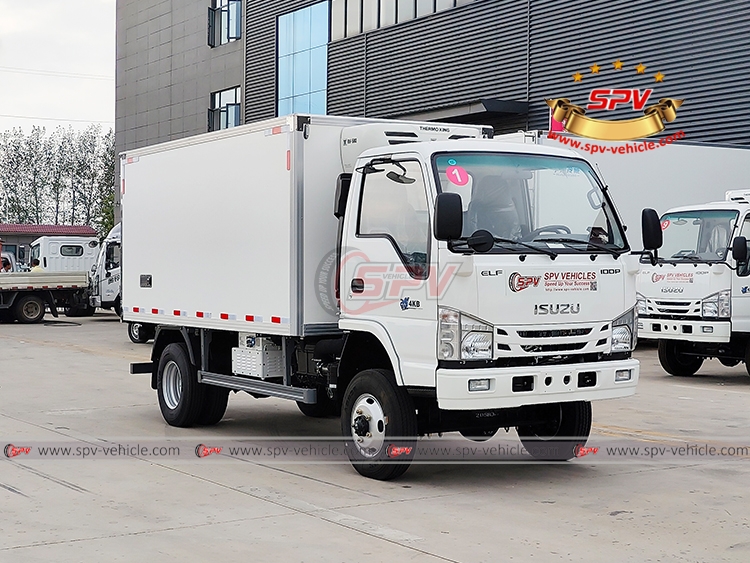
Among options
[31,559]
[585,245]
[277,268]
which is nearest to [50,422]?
[277,268]

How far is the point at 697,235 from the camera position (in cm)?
1619

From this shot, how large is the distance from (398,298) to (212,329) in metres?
3.01

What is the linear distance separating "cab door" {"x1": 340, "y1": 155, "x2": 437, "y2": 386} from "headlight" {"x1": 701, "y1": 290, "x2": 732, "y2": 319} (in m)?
8.47

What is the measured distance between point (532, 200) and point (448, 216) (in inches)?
46.0

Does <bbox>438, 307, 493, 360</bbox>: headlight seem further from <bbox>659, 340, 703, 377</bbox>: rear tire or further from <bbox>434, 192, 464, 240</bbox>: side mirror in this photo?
<bbox>659, 340, 703, 377</bbox>: rear tire

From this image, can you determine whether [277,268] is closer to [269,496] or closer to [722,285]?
[269,496]

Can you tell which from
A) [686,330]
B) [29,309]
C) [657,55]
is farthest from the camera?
[29,309]

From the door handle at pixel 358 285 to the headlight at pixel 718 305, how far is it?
8544mm

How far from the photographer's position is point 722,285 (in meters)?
15.5

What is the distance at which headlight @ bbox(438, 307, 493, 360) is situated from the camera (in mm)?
7734

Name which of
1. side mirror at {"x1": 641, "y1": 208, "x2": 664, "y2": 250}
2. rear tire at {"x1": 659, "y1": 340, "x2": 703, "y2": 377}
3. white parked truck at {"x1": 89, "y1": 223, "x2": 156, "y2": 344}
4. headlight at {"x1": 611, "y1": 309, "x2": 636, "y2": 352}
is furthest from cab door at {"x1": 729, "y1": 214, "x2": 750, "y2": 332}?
white parked truck at {"x1": 89, "y1": 223, "x2": 156, "y2": 344}

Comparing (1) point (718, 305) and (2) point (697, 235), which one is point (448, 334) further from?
(2) point (697, 235)

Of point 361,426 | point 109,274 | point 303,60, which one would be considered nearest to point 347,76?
point 303,60

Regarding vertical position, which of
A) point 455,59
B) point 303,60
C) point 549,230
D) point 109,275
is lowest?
point 109,275
